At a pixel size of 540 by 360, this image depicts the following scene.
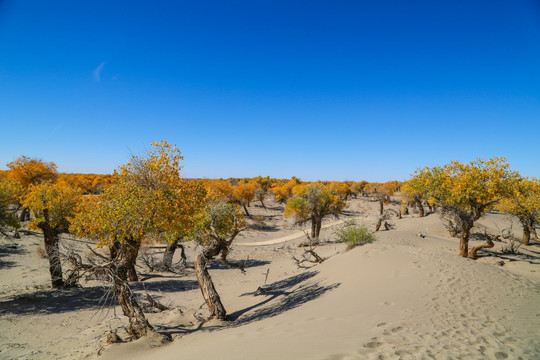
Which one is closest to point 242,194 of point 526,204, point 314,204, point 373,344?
point 314,204

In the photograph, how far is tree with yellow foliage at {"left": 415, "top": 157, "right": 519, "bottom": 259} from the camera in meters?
16.1

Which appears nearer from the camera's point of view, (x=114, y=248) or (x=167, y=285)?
(x=114, y=248)

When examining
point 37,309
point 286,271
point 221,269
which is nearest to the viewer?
point 37,309

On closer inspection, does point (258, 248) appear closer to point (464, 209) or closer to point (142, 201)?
point (464, 209)

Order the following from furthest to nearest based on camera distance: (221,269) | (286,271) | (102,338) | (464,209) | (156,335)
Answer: (221,269) < (286,271) < (464,209) < (102,338) < (156,335)

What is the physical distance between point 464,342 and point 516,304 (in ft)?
16.8

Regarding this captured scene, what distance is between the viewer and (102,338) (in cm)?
924

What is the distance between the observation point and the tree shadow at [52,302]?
1262cm

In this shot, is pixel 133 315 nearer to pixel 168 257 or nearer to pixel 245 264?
pixel 168 257

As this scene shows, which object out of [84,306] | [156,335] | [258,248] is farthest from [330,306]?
[258,248]

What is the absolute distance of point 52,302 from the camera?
13742mm

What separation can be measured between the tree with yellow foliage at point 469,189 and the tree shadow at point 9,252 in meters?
33.6

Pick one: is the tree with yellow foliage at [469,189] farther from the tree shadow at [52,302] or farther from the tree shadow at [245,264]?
the tree shadow at [52,302]

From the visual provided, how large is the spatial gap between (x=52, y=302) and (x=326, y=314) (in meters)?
14.8
